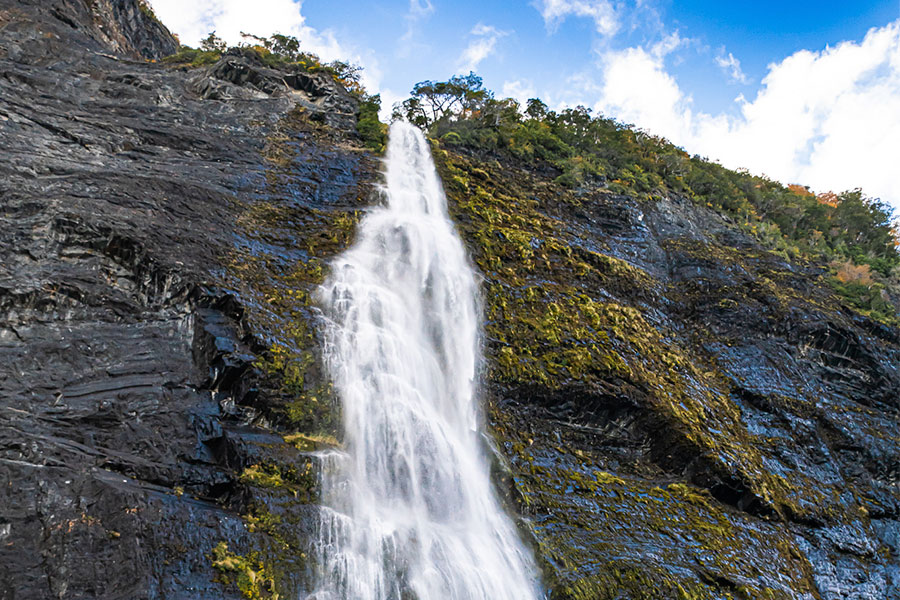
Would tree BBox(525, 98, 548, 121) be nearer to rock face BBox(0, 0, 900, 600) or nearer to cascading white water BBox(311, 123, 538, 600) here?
rock face BBox(0, 0, 900, 600)

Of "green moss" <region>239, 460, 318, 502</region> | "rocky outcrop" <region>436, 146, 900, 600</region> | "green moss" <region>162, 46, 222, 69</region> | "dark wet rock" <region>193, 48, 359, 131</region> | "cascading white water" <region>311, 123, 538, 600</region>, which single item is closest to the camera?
"cascading white water" <region>311, 123, 538, 600</region>

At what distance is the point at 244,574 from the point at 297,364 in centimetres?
342

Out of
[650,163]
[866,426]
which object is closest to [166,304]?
[866,426]

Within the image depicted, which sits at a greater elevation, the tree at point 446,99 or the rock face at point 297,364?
the tree at point 446,99

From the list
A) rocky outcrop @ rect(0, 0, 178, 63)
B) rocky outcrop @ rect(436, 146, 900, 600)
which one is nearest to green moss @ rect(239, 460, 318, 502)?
rocky outcrop @ rect(436, 146, 900, 600)

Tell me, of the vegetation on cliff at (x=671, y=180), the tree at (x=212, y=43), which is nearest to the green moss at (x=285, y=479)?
the vegetation on cliff at (x=671, y=180)

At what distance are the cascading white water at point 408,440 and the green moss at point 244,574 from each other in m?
0.62

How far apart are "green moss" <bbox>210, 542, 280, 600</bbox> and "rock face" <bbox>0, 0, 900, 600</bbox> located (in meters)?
0.03

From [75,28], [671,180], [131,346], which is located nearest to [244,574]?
[131,346]

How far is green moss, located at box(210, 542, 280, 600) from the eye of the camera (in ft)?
21.0

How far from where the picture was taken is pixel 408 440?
29.3 ft

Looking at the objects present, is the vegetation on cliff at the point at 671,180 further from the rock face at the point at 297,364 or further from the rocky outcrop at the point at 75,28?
the rocky outcrop at the point at 75,28

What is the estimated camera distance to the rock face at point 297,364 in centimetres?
675

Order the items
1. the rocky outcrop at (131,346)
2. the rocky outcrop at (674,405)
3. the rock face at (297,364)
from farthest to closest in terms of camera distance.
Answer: the rocky outcrop at (674,405), the rock face at (297,364), the rocky outcrop at (131,346)
